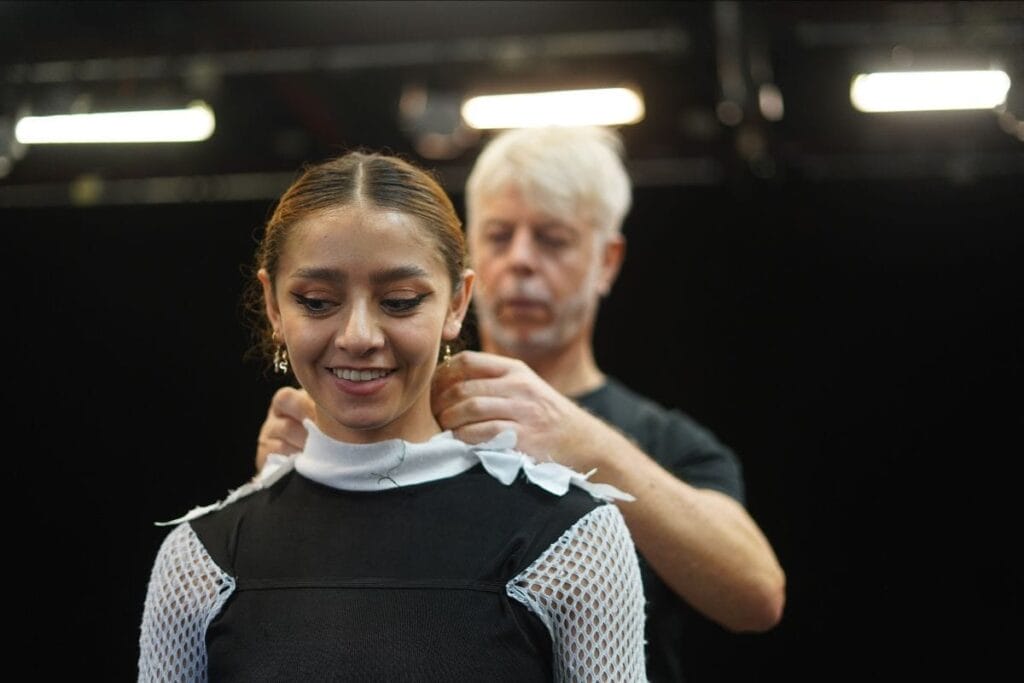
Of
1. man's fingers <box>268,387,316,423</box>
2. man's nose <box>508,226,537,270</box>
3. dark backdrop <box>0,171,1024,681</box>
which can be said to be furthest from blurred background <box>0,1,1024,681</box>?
man's fingers <box>268,387,316,423</box>

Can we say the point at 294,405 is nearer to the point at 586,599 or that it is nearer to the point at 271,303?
the point at 271,303

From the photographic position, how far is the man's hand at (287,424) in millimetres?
1510

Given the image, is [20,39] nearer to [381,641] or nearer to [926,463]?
[381,641]

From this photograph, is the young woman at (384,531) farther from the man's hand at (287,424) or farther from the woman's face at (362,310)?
the man's hand at (287,424)

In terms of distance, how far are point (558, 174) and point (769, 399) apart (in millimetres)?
2582

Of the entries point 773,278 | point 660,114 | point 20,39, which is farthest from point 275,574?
point 773,278

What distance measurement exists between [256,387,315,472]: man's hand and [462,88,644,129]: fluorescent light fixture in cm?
240

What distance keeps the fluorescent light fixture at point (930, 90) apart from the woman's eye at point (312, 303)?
2.62 m

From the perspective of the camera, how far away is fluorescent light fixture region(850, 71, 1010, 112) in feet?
11.3

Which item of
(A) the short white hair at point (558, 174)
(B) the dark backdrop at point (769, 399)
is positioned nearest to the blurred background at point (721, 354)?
(B) the dark backdrop at point (769, 399)

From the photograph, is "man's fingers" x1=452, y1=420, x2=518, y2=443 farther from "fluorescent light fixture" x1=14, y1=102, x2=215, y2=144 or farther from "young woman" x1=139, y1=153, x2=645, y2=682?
"fluorescent light fixture" x1=14, y1=102, x2=215, y2=144

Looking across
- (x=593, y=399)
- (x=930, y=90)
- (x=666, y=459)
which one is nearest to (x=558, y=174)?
(x=593, y=399)

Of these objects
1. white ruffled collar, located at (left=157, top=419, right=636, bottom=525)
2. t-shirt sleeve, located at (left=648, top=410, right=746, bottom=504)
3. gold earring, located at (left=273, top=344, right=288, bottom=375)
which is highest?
gold earring, located at (left=273, top=344, right=288, bottom=375)

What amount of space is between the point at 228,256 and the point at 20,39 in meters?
1.18
